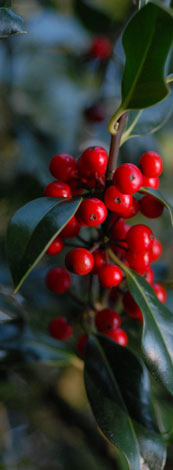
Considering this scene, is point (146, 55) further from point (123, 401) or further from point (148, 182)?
point (123, 401)

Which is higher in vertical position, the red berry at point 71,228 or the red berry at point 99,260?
the red berry at point 71,228

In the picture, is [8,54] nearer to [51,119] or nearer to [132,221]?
[51,119]

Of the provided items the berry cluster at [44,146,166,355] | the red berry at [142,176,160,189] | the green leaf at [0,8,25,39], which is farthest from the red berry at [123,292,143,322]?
the green leaf at [0,8,25,39]

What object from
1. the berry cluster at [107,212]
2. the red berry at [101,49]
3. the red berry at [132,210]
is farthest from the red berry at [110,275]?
the red berry at [101,49]

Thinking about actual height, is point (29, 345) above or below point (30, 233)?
below

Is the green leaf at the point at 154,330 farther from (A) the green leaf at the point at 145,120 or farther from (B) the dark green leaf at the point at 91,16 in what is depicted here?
(B) the dark green leaf at the point at 91,16

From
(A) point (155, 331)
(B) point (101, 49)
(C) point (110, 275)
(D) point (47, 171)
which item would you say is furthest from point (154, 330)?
(B) point (101, 49)
